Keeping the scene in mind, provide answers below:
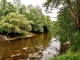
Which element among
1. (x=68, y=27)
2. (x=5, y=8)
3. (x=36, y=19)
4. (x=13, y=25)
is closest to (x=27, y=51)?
(x=68, y=27)

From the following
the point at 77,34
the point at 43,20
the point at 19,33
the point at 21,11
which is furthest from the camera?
the point at 43,20

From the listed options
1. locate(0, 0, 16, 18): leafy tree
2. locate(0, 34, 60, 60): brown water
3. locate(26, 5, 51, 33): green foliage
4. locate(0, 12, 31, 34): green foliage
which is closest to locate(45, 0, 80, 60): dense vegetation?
locate(0, 34, 60, 60): brown water

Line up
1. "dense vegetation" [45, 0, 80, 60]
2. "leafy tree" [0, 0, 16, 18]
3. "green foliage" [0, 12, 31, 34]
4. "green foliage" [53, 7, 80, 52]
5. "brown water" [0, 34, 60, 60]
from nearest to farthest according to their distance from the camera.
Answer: "dense vegetation" [45, 0, 80, 60] → "green foliage" [53, 7, 80, 52] → "brown water" [0, 34, 60, 60] → "green foliage" [0, 12, 31, 34] → "leafy tree" [0, 0, 16, 18]

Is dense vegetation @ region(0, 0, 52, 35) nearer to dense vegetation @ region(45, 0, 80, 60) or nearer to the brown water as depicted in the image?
the brown water

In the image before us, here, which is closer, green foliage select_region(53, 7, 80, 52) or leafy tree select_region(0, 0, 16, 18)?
green foliage select_region(53, 7, 80, 52)

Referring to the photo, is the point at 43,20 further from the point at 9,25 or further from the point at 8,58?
the point at 8,58

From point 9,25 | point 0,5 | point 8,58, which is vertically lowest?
point 8,58

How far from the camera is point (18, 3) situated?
5703cm

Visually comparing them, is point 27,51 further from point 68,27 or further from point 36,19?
point 36,19

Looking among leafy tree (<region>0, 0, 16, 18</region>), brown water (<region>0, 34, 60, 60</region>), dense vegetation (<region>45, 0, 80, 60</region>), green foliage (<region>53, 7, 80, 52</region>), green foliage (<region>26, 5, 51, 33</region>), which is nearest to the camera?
dense vegetation (<region>45, 0, 80, 60</region>)

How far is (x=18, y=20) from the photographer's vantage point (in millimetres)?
37812

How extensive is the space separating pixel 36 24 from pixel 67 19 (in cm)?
3678

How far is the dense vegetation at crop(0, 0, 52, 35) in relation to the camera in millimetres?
37281

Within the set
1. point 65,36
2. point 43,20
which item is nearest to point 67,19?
point 65,36
